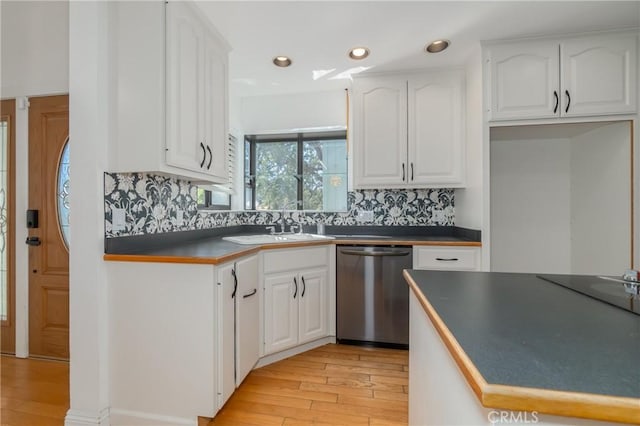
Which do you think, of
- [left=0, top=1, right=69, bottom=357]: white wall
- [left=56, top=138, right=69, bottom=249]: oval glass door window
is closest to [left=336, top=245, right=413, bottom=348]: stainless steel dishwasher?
[left=56, top=138, right=69, bottom=249]: oval glass door window

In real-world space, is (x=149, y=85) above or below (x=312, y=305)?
above

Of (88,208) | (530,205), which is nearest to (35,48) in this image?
(88,208)

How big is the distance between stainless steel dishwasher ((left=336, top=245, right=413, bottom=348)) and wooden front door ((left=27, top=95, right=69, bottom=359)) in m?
2.13

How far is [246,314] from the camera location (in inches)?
68.2

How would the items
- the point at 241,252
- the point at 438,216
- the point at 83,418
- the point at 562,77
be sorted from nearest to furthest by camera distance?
1. the point at 83,418
2. the point at 241,252
3. the point at 562,77
4. the point at 438,216

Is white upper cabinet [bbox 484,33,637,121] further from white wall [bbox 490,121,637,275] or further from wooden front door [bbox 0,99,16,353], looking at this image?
wooden front door [bbox 0,99,16,353]

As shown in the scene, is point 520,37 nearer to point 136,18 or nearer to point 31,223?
point 136,18

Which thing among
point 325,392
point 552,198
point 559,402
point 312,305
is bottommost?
point 325,392

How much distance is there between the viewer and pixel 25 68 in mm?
2023

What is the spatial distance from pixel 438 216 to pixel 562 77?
4.53 feet

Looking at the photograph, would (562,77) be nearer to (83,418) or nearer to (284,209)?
(284,209)

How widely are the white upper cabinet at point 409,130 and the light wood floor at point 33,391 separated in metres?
2.56

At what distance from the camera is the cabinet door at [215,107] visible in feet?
5.93

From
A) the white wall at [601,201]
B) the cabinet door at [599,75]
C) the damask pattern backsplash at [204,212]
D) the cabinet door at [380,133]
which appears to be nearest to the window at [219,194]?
the damask pattern backsplash at [204,212]
